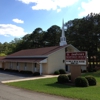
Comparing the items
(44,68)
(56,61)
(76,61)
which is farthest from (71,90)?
(56,61)

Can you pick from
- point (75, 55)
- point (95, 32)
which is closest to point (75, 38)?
point (95, 32)

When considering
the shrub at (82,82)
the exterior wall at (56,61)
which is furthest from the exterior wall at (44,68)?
the shrub at (82,82)

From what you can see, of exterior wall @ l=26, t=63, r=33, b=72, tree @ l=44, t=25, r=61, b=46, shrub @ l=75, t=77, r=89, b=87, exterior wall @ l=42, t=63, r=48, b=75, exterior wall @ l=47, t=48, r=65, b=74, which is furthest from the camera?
tree @ l=44, t=25, r=61, b=46

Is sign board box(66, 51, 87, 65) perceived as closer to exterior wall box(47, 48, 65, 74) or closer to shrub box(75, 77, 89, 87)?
shrub box(75, 77, 89, 87)

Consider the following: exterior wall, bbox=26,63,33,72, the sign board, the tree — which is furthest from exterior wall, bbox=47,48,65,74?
the tree

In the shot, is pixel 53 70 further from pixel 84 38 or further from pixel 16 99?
pixel 16 99

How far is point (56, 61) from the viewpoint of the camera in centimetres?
3272

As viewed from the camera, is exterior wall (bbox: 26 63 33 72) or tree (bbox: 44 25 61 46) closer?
exterior wall (bbox: 26 63 33 72)

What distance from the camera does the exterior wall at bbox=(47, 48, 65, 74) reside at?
31.7m

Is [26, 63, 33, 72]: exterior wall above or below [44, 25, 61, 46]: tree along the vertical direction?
below

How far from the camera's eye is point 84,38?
4459 centimetres

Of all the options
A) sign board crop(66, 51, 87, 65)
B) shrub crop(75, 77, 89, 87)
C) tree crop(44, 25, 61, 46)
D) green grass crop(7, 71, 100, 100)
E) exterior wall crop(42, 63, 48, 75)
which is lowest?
green grass crop(7, 71, 100, 100)

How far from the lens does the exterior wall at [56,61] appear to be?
31.7 meters

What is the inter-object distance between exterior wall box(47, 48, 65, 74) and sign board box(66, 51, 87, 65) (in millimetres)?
11064
